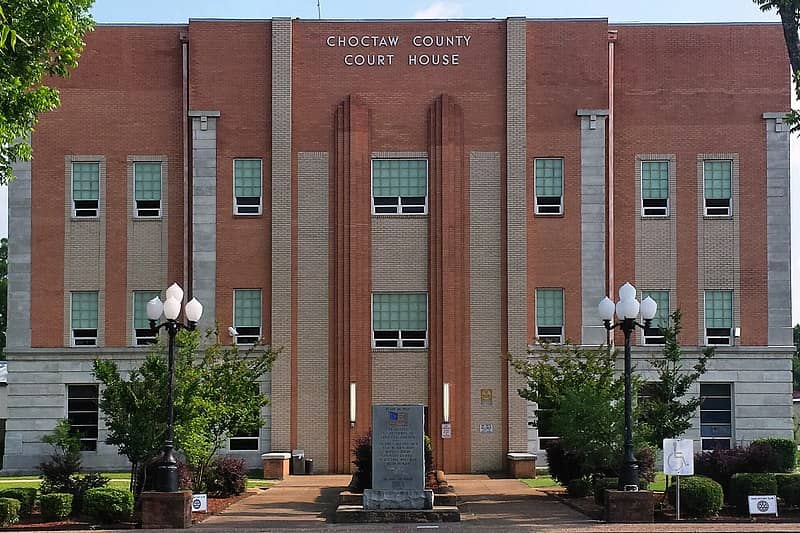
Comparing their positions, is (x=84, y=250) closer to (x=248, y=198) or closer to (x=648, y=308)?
(x=248, y=198)

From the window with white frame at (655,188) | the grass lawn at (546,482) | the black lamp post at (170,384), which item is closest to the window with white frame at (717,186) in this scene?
the window with white frame at (655,188)

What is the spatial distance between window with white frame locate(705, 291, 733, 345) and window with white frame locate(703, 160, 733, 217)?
287 cm

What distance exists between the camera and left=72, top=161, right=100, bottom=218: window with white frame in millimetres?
41469

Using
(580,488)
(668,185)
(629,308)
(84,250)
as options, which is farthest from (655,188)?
(84,250)

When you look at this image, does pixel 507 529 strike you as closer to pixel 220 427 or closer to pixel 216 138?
pixel 220 427

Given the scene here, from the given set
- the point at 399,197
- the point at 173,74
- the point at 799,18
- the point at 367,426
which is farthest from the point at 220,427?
the point at 799,18

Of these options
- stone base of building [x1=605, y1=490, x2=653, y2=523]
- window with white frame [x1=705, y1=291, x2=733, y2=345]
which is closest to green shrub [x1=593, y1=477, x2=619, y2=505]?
stone base of building [x1=605, y1=490, x2=653, y2=523]

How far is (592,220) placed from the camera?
1622 inches

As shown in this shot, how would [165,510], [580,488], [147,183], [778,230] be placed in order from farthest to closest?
[778,230] → [147,183] → [580,488] → [165,510]

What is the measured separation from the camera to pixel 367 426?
4031cm

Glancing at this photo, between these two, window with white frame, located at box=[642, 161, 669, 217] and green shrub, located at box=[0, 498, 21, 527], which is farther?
window with white frame, located at box=[642, 161, 669, 217]

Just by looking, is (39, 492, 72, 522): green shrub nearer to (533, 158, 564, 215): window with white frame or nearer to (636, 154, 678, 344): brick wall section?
(533, 158, 564, 215): window with white frame

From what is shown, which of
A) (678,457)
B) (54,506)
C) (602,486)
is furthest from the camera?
(602,486)

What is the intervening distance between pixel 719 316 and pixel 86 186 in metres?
22.6
